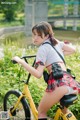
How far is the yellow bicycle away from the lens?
3.56m

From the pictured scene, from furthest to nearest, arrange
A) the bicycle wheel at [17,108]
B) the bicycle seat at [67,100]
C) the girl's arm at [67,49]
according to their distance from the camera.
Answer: the bicycle wheel at [17,108]
the girl's arm at [67,49]
the bicycle seat at [67,100]

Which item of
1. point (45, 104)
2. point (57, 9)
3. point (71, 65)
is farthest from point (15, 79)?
point (57, 9)

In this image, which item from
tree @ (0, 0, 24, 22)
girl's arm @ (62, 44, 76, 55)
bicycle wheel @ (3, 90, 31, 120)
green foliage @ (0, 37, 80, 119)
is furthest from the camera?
tree @ (0, 0, 24, 22)

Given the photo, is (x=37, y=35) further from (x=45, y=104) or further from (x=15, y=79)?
(x=15, y=79)

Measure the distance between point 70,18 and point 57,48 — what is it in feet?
129

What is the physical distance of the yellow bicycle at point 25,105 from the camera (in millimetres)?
3559

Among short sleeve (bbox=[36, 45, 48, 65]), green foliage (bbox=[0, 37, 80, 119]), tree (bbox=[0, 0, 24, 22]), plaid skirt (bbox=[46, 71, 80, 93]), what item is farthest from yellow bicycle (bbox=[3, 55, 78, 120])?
tree (bbox=[0, 0, 24, 22])

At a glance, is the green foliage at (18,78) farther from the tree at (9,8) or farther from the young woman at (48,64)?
the tree at (9,8)

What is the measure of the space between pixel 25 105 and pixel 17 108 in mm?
214

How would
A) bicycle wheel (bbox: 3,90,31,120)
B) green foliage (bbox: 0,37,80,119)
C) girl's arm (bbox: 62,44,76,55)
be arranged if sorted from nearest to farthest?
girl's arm (bbox: 62,44,76,55) < bicycle wheel (bbox: 3,90,31,120) < green foliage (bbox: 0,37,80,119)

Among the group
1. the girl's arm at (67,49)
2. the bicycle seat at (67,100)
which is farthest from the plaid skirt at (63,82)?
the girl's arm at (67,49)

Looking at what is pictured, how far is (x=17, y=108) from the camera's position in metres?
4.18

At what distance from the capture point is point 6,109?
4.62m

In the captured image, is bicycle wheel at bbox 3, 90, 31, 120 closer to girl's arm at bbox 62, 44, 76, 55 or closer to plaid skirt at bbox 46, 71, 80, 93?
plaid skirt at bbox 46, 71, 80, 93
